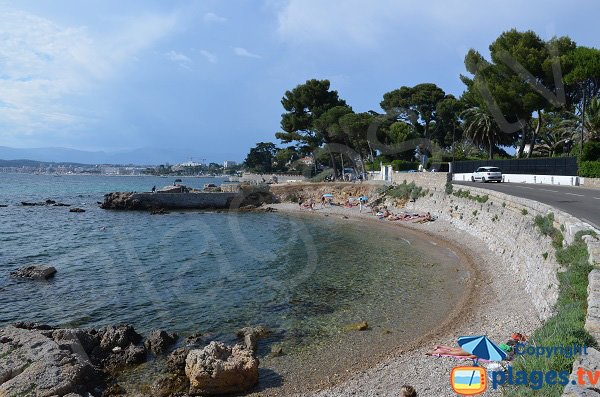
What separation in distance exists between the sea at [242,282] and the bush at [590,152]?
15069 mm

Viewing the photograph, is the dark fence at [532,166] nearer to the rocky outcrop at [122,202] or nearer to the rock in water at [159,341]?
the rock in water at [159,341]

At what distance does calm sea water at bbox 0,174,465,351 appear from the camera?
43.7ft

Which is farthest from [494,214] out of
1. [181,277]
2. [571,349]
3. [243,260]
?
[571,349]

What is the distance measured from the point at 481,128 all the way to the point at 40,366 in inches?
2167

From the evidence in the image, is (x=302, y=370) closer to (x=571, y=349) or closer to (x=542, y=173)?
(x=571, y=349)

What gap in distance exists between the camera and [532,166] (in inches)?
1544

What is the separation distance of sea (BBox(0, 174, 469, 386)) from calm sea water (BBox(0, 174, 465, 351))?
0.05 metres

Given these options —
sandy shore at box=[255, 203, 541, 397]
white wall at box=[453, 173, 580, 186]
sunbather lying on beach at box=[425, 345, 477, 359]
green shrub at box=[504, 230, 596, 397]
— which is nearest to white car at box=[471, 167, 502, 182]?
white wall at box=[453, 173, 580, 186]

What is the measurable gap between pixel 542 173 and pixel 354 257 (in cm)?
2429

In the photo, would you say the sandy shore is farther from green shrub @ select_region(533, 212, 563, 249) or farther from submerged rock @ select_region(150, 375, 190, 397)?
green shrub @ select_region(533, 212, 563, 249)

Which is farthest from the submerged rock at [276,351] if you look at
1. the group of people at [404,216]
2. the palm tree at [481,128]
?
the palm tree at [481,128]

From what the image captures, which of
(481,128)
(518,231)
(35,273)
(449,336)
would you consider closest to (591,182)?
(518,231)

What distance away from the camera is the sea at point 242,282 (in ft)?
42.8

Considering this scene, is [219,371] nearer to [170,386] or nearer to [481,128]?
[170,386]
